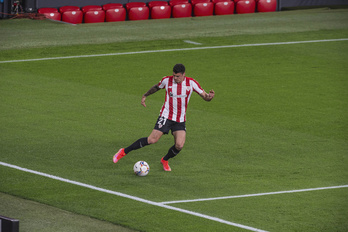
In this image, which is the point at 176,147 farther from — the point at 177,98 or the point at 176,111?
the point at 177,98

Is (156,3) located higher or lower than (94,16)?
higher

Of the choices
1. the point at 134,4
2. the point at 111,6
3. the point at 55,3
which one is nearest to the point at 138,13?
the point at 134,4

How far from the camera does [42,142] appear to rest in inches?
765

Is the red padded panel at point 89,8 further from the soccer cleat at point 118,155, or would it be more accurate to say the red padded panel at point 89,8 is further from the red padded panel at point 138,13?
the soccer cleat at point 118,155

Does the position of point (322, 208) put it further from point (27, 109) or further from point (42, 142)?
point (27, 109)

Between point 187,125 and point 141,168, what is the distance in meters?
4.95

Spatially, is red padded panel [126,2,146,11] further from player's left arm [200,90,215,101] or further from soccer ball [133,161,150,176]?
soccer ball [133,161,150,176]

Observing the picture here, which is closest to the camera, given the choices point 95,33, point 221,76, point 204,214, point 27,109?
point 204,214

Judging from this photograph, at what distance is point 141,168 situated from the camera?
54.6ft

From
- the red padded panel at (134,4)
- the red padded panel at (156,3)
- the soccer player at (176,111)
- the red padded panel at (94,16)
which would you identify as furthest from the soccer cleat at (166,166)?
the red padded panel at (156,3)

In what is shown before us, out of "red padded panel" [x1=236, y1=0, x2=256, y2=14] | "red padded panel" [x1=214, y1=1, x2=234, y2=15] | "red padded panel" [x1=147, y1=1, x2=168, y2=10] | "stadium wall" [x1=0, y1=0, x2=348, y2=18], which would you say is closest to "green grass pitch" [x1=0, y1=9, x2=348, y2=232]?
"stadium wall" [x1=0, y1=0, x2=348, y2=18]

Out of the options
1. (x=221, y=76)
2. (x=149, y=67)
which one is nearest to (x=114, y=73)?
(x=149, y=67)

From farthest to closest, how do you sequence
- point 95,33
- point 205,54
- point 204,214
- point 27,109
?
1. point 95,33
2. point 205,54
3. point 27,109
4. point 204,214

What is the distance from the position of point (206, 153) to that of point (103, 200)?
4087mm
